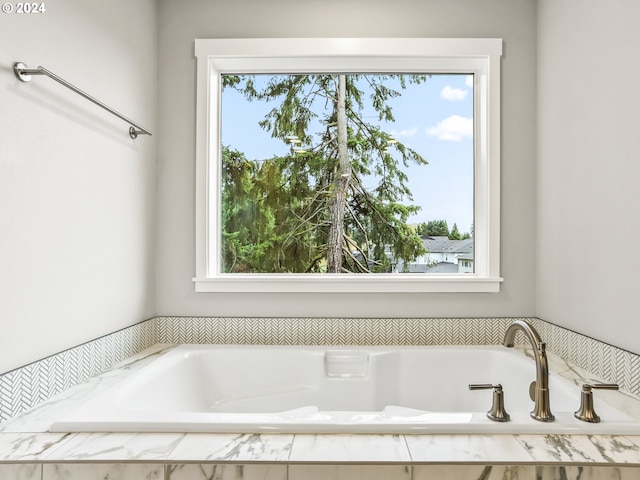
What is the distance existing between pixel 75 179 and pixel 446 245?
5.98 feet

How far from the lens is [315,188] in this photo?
2365mm

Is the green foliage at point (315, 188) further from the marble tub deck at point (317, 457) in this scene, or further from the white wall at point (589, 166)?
the marble tub deck at point (317, 457)

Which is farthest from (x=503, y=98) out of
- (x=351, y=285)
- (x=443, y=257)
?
(x=351, y=285)

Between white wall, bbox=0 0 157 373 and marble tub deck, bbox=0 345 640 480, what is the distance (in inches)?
16.5

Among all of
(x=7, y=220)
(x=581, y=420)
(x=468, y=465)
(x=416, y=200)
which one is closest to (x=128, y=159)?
(x=7, y=220)

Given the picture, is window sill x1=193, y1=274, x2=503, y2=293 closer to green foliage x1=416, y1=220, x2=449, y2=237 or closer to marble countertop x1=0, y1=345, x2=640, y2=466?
green foliage x1=416, y1=220, x2=449, y2=237

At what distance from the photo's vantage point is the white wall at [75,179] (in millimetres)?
1293

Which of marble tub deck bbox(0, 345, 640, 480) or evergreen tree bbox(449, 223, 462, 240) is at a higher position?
evergreen tree bbox(449, 223, 462, 240)

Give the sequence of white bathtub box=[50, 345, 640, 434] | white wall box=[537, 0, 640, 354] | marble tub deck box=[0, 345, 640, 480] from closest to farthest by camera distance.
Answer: marble tub deck box=[0, 345, 640, 480] → white wall box=[537, 0, 640, 354] → white bathtub box=[50, 345, 640, 434]

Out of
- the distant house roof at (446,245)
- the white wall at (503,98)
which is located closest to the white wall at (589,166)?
the white wall at (503,98)

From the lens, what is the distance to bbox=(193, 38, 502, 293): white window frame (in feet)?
7.08

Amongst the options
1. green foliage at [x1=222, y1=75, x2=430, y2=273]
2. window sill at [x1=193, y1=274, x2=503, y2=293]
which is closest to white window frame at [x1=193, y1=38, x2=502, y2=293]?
window sill at [x1=193, y1=274, x2=503, y2=293]

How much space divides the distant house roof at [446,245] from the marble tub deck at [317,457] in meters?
1.29

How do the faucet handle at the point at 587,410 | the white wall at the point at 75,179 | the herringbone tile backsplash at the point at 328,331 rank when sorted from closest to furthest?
the faucet handle at the point at 587,410 < the white wall at the point at 75,179 < the herringbone tile backsplash at the point at 328,331
